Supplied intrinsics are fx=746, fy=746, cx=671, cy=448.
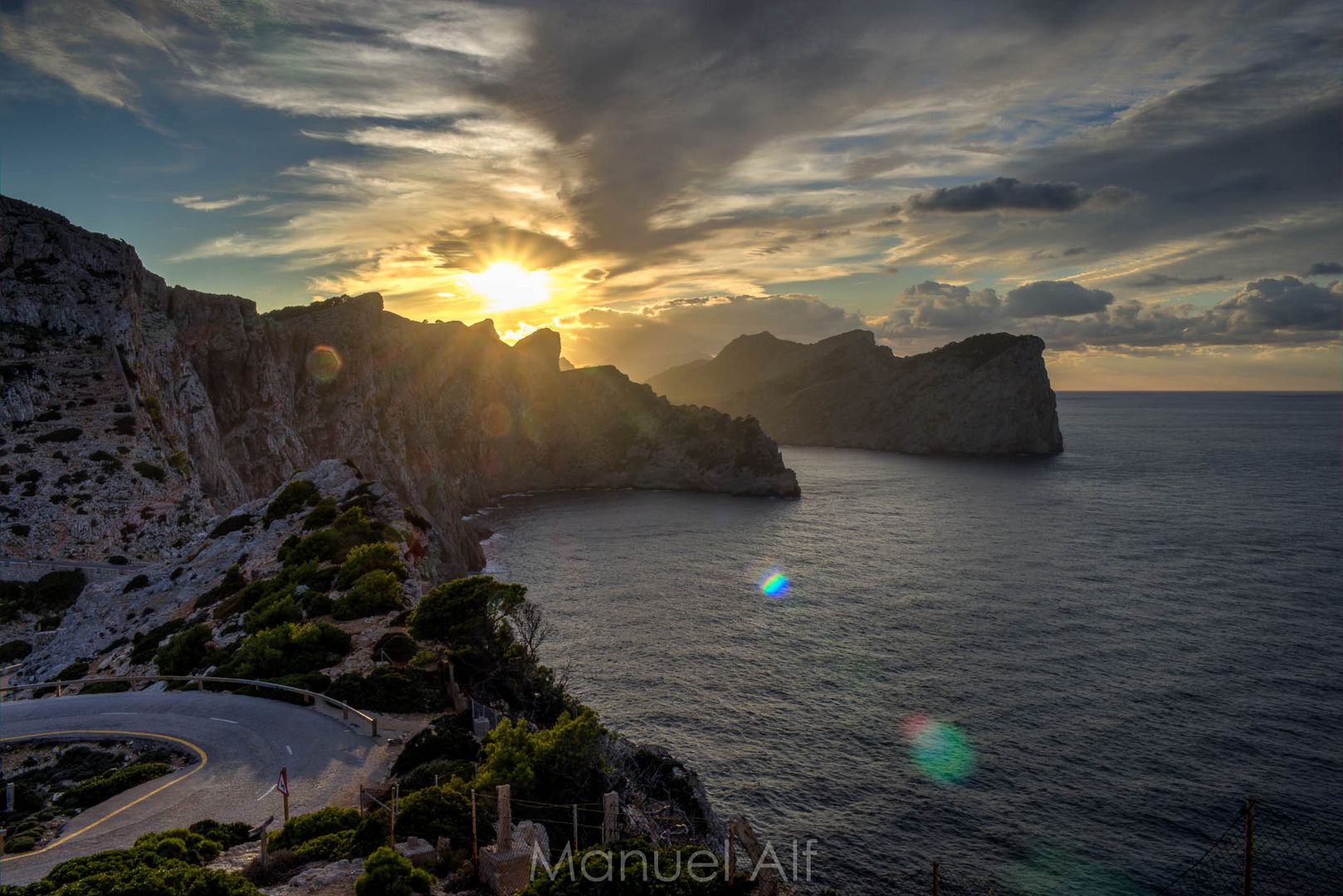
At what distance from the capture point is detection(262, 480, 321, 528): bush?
59.8 m

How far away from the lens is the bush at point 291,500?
59750 mm

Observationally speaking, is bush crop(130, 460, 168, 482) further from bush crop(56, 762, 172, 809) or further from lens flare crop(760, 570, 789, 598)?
lens flare crop(760, 570, 789, 598)

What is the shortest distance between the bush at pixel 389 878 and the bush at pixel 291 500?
4903 centimetres

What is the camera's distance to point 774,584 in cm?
9100

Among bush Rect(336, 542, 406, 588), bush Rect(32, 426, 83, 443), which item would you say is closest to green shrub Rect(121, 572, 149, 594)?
bush Rect(336, 542, 406, 588)

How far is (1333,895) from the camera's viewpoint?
35.6 meters

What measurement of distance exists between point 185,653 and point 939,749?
46918 mm

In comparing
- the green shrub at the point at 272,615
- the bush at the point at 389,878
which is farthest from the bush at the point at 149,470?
the bush at the point at 389,878

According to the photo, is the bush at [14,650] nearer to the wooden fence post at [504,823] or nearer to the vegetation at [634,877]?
the wooden fence post at [504,823]

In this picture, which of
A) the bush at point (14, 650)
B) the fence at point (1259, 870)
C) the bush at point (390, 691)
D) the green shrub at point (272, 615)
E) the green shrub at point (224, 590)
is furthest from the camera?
the bush at point (14, 650)

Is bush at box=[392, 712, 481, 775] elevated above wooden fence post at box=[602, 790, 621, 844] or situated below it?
below

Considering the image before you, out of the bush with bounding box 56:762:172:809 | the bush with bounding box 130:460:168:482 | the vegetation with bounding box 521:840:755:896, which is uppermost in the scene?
the bush with bounding box 130:460:168:482

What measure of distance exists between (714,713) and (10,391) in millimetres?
78662

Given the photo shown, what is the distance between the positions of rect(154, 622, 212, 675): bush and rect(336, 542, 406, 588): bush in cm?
772
